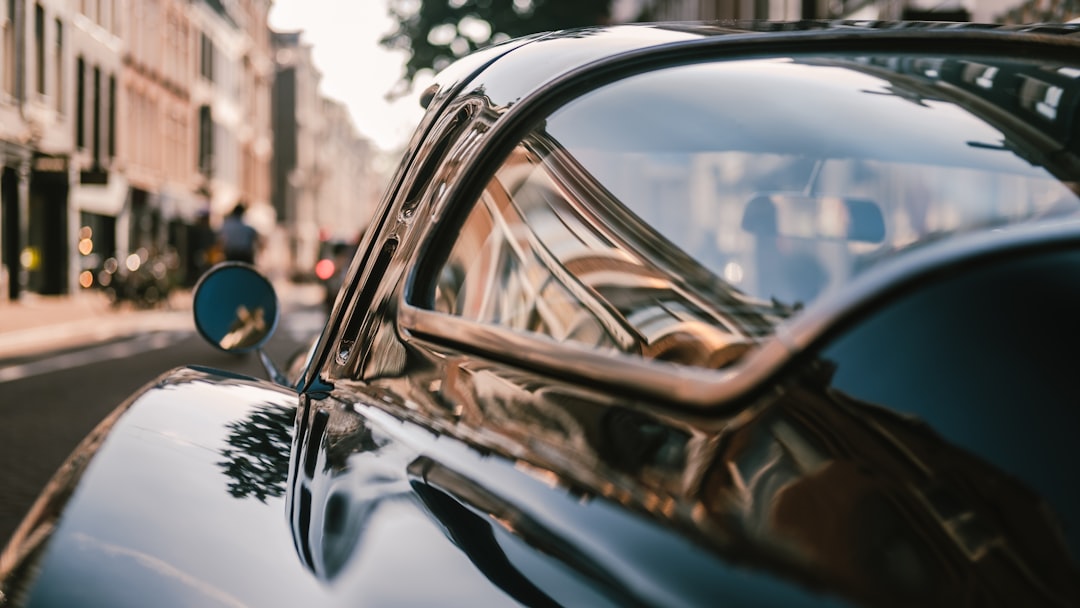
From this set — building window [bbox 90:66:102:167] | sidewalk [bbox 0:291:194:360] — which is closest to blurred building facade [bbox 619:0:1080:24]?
sidewalk [bbox 0:291:194:360]

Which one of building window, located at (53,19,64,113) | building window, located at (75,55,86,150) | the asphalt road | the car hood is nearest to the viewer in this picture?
the car hood

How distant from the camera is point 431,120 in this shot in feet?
5.49

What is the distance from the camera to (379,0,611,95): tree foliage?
32.8 m

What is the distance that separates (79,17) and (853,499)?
33916mm

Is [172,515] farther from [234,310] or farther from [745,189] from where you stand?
[234,310]

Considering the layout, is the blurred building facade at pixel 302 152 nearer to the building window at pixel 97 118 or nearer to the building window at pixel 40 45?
the building window at pixel 97 118

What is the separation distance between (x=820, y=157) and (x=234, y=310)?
1.49 m

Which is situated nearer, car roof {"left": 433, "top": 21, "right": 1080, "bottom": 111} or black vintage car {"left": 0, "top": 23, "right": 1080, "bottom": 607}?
black vintage car {"left": 0, "top": 23, "right": 1080, "bottom": 607}

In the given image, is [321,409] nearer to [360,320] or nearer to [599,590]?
[360,320]

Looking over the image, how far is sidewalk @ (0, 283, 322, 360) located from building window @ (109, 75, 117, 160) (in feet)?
22.4

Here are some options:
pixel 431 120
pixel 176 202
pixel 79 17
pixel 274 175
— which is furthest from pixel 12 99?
pixel 274 175

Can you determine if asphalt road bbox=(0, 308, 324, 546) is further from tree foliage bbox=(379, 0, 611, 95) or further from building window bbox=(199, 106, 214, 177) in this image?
building window bbox=(199, 106, 214, 177)

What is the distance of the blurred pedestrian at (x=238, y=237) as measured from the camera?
1623cm

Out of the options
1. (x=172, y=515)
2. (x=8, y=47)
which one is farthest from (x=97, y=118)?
(x=172, y=515)
